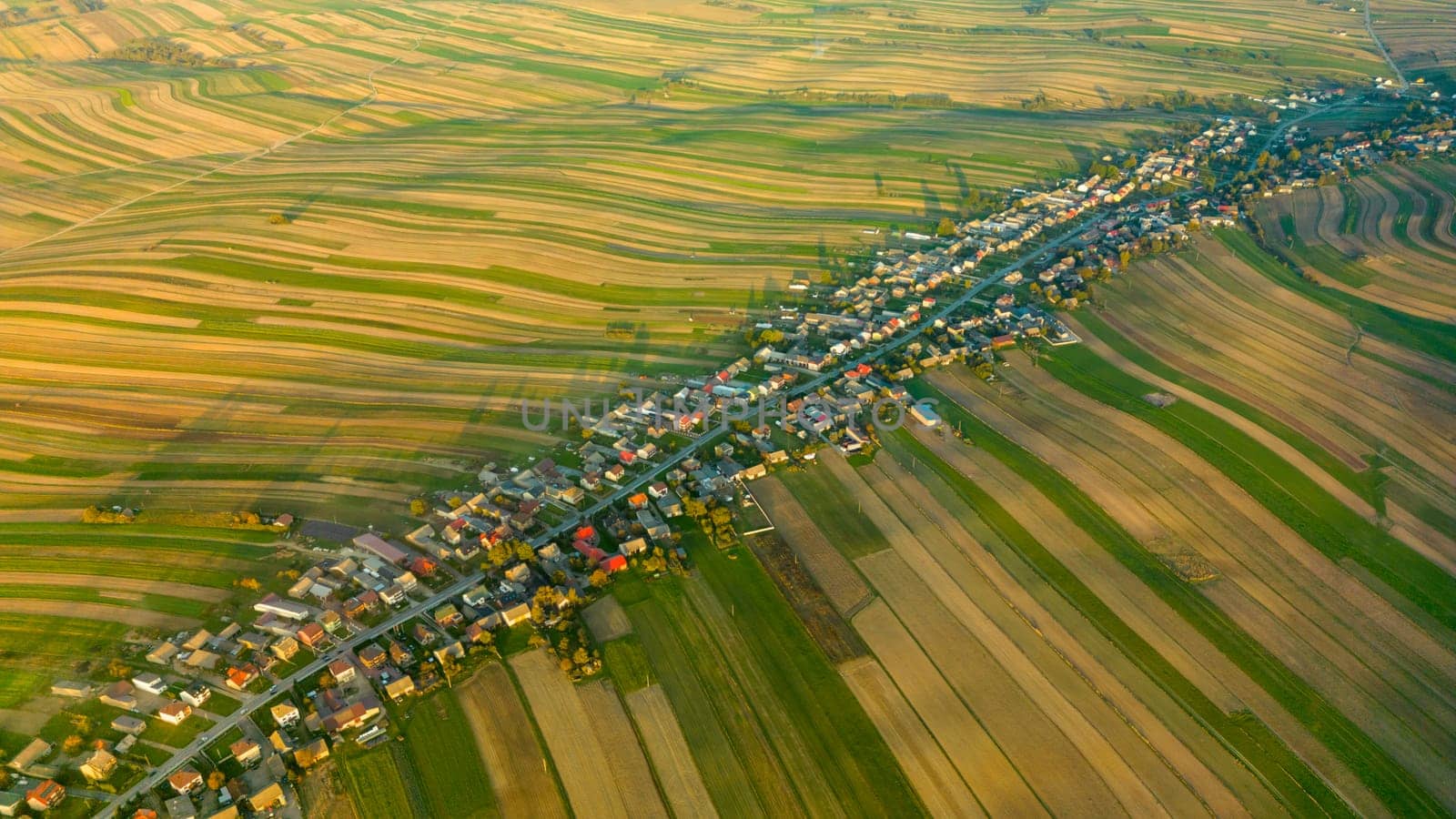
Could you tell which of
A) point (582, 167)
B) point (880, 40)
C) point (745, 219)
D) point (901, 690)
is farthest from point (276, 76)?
point (901, 690)

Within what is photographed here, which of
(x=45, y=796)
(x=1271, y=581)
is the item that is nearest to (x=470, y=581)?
(x=45, y=796)

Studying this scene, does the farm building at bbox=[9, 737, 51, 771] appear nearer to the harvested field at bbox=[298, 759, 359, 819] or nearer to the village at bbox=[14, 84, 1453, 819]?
the village at bbox=[14, 84, 1453, 819]

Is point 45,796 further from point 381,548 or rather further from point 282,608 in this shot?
point 381,548

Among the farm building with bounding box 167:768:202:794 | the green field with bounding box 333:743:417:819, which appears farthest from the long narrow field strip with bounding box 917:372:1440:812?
the farm building with bounding box 167:768:202:794

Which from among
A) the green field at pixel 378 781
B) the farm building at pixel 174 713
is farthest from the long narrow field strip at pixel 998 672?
the farm building at pixel 174 713

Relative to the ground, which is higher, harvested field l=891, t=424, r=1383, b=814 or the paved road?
the paved road

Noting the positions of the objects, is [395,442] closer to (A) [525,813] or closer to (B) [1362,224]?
(A) [525,813]

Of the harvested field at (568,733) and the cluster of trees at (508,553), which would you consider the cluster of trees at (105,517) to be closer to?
the cluster of trees at (508,553)
